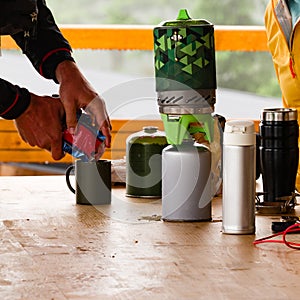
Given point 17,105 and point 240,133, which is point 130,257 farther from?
point 17,105

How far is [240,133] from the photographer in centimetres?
162

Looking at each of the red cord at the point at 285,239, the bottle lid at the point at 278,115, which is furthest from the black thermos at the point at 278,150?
the red cord at the point at 285,239

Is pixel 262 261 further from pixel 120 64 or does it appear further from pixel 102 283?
pixel 120 64

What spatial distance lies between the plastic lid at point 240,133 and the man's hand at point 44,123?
47 cm

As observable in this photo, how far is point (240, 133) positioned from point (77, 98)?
0.54 meters

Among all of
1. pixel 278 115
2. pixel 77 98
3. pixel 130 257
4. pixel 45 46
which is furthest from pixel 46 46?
pixel 130 257

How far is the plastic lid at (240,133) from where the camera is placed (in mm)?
1614

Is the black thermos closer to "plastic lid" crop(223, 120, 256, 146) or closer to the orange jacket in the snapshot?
"plastic lid" crop(223, 120, 256, 146)

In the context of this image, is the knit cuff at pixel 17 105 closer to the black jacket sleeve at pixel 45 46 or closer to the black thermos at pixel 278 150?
the black jacket sleeve at pixel 45 46

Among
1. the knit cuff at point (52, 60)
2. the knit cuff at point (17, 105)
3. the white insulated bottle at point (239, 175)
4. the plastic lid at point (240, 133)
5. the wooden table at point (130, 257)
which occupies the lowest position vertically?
the wooden table at point (130, 257)

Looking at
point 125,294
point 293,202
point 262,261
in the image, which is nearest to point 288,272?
point 262,261

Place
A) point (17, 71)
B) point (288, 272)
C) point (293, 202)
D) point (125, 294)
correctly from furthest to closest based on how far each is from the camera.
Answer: point (17, 71) → point (293, 202) → point (288, 272) → point (125, 294)

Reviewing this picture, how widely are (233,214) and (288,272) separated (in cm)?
32

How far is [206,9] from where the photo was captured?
1217 cm
